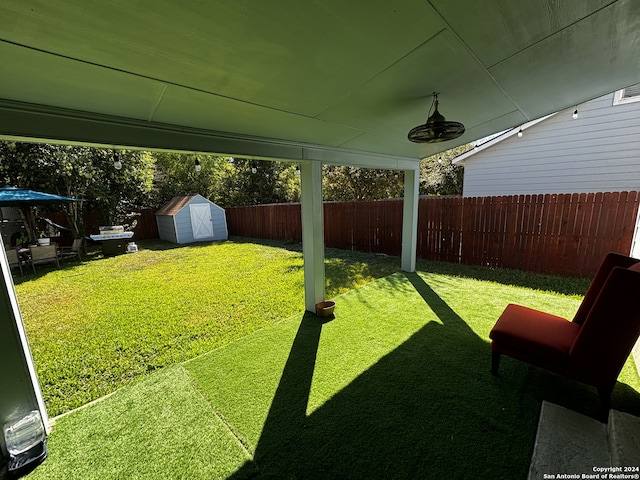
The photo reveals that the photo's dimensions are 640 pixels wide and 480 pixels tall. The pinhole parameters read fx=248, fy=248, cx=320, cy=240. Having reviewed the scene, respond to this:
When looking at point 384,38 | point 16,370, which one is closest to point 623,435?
point 384,38

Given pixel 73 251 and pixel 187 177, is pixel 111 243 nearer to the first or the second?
pixel 73 251

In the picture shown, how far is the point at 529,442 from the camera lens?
1653 mm

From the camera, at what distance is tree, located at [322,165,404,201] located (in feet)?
37.7

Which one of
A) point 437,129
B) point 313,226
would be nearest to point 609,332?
point 437,129

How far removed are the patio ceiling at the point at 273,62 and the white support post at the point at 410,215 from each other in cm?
247

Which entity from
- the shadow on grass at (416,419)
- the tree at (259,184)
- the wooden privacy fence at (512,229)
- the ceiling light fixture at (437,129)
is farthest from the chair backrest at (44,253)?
the tree at (259,184)

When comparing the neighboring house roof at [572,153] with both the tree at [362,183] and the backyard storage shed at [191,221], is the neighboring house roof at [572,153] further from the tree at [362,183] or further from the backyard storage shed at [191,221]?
the backyard storage shed at [191,221]

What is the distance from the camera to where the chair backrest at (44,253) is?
21.4 ft

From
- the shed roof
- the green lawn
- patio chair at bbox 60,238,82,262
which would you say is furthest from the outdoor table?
the green lawn

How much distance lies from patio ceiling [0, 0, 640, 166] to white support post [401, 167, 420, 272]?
2473mm

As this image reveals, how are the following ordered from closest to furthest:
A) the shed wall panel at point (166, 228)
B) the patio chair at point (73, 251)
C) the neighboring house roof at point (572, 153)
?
1. the neighboring house roof at point (572, 153)
2. the patio chair at point (73, 251)
3. the shed wall panel at point (166, 228)

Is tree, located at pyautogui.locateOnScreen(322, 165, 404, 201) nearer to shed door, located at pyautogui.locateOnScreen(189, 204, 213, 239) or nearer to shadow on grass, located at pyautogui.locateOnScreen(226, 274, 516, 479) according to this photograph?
shed door, located at pyautogui.locateOnScreen(189, 204, 213, 239)

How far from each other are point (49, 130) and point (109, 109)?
14.9 inches

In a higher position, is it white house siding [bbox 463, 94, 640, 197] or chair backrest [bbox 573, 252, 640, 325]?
white house siding [bbox 463, 94, 640, 197]
